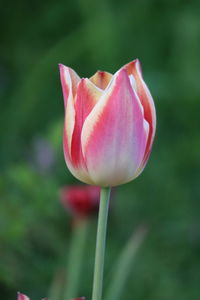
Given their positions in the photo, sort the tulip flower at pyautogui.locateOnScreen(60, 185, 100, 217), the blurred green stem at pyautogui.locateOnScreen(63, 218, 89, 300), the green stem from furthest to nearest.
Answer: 1. the tulip flower at pyautogui.locateOnScreen(60, 185, 100, 217)
2. the blurred green stem at pyautogui.locateOnScreen(63, 218, 89, 300)
3. the green stem

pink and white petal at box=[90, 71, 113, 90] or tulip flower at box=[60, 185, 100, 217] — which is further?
tulip flower at box=[60, 185, 100, 217]

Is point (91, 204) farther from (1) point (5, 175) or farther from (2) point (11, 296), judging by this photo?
(2) point (11, 296)

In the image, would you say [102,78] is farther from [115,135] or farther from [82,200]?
[82,200]

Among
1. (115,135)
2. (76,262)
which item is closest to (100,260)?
(115,135)

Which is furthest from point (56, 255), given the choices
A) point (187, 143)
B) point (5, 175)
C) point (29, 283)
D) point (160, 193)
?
point (187, 143)

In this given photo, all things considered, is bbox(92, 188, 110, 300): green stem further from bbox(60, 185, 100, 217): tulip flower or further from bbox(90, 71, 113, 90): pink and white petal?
bbox(60, 185, 100, 217): tulip flower

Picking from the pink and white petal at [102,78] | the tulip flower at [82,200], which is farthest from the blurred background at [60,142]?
the pink and white petal at [102,78]

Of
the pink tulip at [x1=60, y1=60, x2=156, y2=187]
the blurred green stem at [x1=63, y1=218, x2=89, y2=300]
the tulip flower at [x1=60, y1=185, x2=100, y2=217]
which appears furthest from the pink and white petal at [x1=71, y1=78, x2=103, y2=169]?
the tulip flower at [x1=60, y1=185, x2=100, y2=217]
